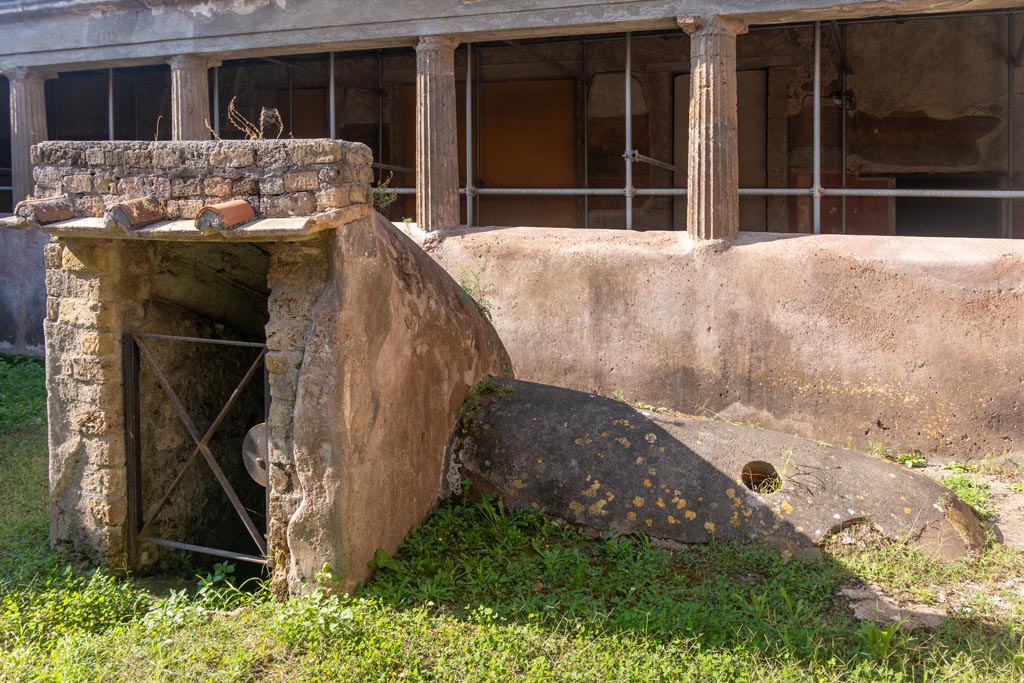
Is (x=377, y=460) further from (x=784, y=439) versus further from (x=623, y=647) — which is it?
(x=784, y=439)

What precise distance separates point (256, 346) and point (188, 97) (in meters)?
6.41

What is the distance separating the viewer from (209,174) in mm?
5234

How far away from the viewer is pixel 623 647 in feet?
16.0

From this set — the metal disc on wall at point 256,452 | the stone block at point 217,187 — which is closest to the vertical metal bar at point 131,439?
the metal disc on wall at point 256,452

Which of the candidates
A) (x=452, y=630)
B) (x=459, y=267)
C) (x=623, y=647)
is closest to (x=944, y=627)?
(x=623, y=647)

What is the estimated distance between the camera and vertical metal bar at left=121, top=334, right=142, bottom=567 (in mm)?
5801

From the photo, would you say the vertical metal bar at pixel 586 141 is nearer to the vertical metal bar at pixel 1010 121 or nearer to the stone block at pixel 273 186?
the vertical metal bar at pixel 1010 121

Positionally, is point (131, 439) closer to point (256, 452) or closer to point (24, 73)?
point (256, 452)

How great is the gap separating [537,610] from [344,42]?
7.06 m

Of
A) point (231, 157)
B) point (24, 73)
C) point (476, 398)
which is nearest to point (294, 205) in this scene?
point (231, 157)

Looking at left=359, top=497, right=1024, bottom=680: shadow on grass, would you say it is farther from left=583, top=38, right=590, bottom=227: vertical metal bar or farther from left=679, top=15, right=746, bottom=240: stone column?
left=583, top=38, right=590, bottom=227: vertical metal bar

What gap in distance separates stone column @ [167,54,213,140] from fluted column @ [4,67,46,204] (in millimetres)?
2162

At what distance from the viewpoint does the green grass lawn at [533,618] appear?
15.4 ft

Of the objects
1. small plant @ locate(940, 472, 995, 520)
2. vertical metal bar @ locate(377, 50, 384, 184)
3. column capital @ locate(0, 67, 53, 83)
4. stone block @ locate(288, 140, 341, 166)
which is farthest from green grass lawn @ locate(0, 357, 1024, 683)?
vertical metal bar @ locate(377, 50, 384, 184)
